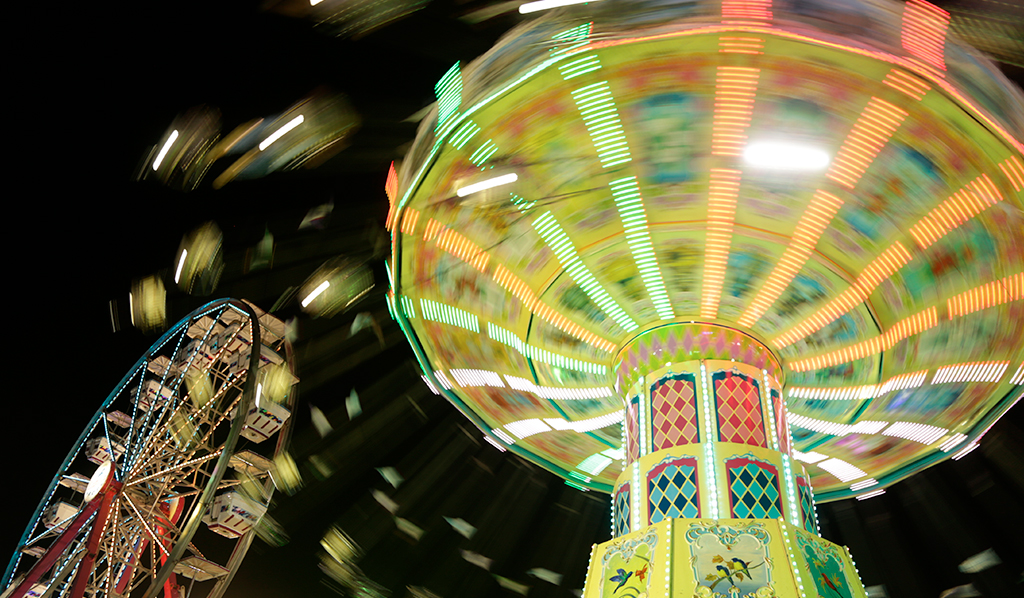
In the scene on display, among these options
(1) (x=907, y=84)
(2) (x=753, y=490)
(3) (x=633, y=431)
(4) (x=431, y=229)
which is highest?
(1) (x=907, y=84)

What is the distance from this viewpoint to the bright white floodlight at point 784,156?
18.1ft

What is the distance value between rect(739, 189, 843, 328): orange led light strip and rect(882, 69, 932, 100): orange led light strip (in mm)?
1048

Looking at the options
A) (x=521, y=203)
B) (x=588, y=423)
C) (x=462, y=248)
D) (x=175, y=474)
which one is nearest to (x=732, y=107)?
(x=521, y=203)

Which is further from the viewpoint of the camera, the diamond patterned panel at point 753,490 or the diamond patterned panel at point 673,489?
the diamond patterned panel at point 673,489

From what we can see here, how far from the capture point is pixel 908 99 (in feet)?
16.2

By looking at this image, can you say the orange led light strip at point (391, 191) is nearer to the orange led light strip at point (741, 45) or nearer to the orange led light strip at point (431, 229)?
the orange led light strip at point (431, 229)

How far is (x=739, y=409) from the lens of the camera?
21.6ft

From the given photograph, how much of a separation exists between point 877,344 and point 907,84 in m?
2.68

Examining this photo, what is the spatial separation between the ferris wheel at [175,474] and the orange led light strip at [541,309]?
3895mm

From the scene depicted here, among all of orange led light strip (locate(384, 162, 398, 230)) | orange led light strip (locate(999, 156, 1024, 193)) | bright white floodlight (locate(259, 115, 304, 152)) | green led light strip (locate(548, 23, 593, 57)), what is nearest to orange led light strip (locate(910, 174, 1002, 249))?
orange led light strip (locate(999, 156, 1024, 193))

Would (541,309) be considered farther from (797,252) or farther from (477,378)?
(797,252)

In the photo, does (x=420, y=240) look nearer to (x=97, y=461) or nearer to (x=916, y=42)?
(x=916, y=42)

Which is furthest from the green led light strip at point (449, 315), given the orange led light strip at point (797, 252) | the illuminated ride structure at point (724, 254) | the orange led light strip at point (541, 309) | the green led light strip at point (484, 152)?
the orange led light strip at point (797, 252)

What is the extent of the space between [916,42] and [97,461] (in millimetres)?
12197
